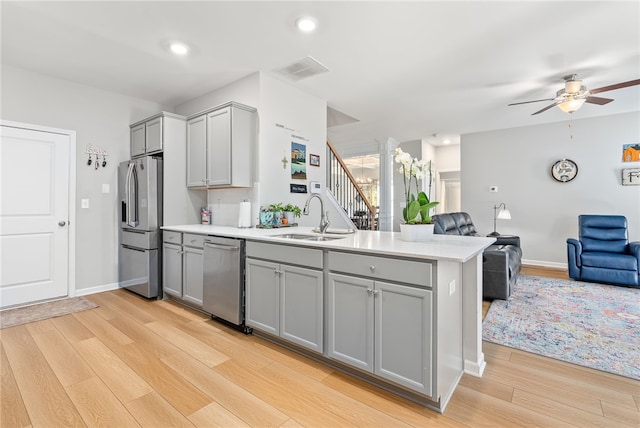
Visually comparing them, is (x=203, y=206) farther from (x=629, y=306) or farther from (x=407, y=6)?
(x=629, y=306)

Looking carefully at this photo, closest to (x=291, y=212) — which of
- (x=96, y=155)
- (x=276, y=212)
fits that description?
(x=276, y=212)

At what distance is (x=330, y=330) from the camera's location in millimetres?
2113

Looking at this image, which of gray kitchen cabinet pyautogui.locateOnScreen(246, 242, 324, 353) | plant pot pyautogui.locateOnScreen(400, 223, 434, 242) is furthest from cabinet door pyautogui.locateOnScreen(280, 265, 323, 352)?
plant pot pyautogui.locateOnScreen(400, 223, 434, 242)

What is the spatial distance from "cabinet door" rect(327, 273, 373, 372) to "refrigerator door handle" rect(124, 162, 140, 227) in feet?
9.61

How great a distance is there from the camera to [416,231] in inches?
87.3

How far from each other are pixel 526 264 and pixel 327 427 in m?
5.94

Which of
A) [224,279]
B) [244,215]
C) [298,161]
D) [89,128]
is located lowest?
[224,279]

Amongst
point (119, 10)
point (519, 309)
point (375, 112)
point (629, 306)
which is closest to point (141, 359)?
point (119, 10)

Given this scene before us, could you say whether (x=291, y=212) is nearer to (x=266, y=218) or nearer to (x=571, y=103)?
(x=266, y=218)

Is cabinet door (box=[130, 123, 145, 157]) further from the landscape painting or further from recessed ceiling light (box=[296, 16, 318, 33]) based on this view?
recessed ceiling light (box=[296, 16, 318, 33])

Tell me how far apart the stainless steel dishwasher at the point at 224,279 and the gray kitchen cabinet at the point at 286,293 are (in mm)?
100

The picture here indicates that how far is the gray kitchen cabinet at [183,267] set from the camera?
10.4 feet

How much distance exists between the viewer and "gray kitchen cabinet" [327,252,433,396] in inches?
67.2

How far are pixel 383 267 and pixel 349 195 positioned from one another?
3.94 metres
